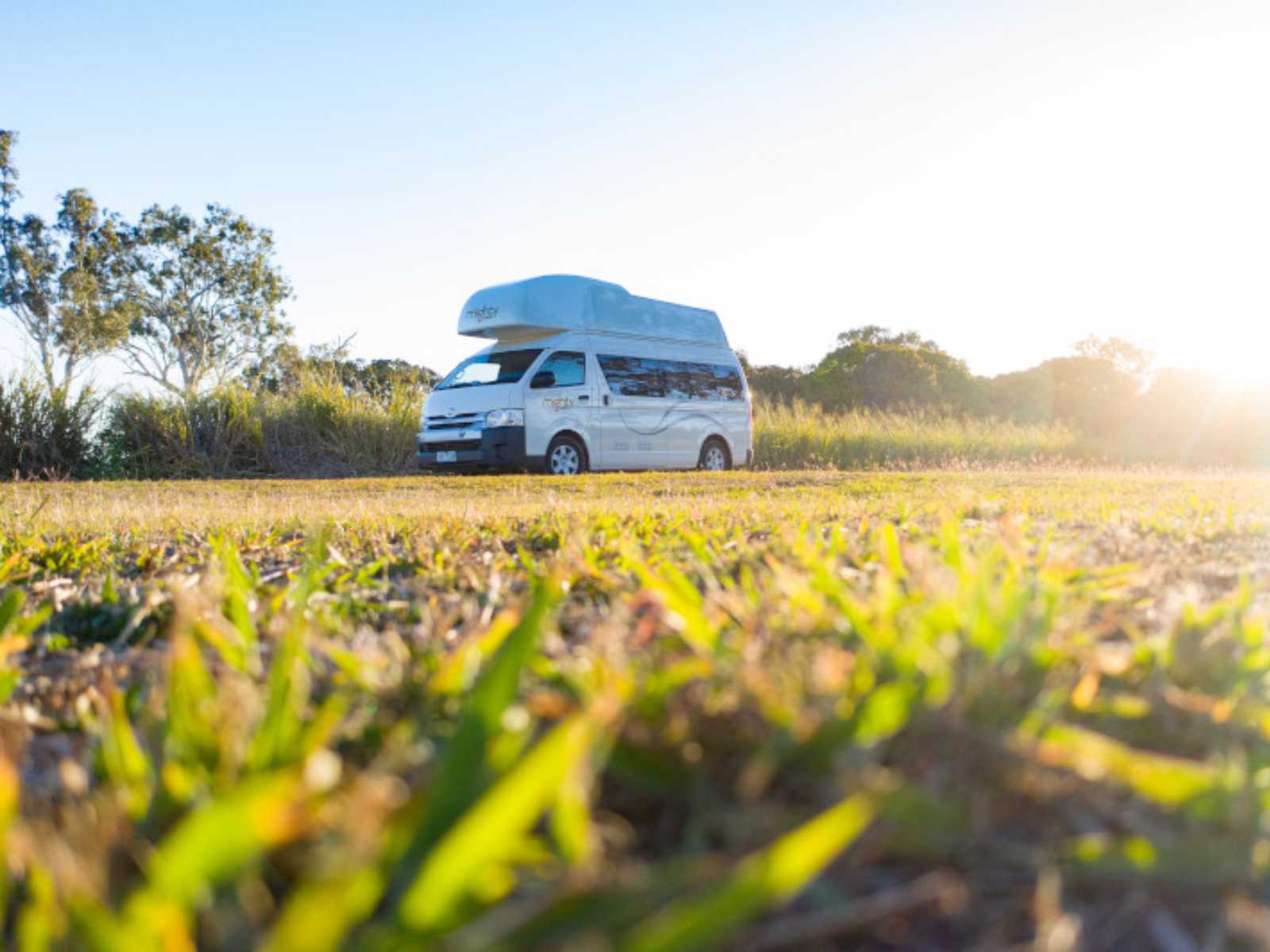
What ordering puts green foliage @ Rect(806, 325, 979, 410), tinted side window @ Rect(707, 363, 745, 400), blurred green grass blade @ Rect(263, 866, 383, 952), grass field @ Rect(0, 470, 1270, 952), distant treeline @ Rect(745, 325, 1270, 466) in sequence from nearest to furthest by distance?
blurred green grass blade @ Rect(263, 866, 383, 952)
grass field @ Rect(0, 470, 1270, 952)
tinted side window @ Rect(707, 363, 745, 400)
distant treeline @ Rect(745, 325, 1270, 466)
green foliage @ Rect(806, 325, 979, 410)

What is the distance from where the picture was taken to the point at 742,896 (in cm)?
69

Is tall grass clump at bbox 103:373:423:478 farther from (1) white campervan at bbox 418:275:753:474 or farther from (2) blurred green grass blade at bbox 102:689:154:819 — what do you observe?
(2) blurred green grass blade at bbox 102:689:154:819

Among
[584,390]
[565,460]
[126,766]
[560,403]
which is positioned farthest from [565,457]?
[126,766]

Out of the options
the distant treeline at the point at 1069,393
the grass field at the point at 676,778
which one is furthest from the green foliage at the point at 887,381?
the grass field at the point at 676,778

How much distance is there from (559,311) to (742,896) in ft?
44.2

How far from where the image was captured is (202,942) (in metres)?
0.76

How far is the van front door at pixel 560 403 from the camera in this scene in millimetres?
12336

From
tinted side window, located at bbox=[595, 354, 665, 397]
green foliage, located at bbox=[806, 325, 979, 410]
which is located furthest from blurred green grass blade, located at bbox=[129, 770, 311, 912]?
green foliage, located at bbox=[806, 325, 979, 410]

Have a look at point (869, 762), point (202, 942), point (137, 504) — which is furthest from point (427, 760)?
point (137, 504)

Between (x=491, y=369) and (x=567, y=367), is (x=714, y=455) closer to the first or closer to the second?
(x=567, y=367)

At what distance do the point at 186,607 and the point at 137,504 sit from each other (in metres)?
6.00

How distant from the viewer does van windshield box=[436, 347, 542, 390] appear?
12.8 meters

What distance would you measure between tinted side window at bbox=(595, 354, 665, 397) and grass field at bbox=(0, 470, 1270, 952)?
1187cm

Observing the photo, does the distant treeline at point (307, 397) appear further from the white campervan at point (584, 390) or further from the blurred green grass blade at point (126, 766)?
the blurred green grass blade at point (126, 766)
